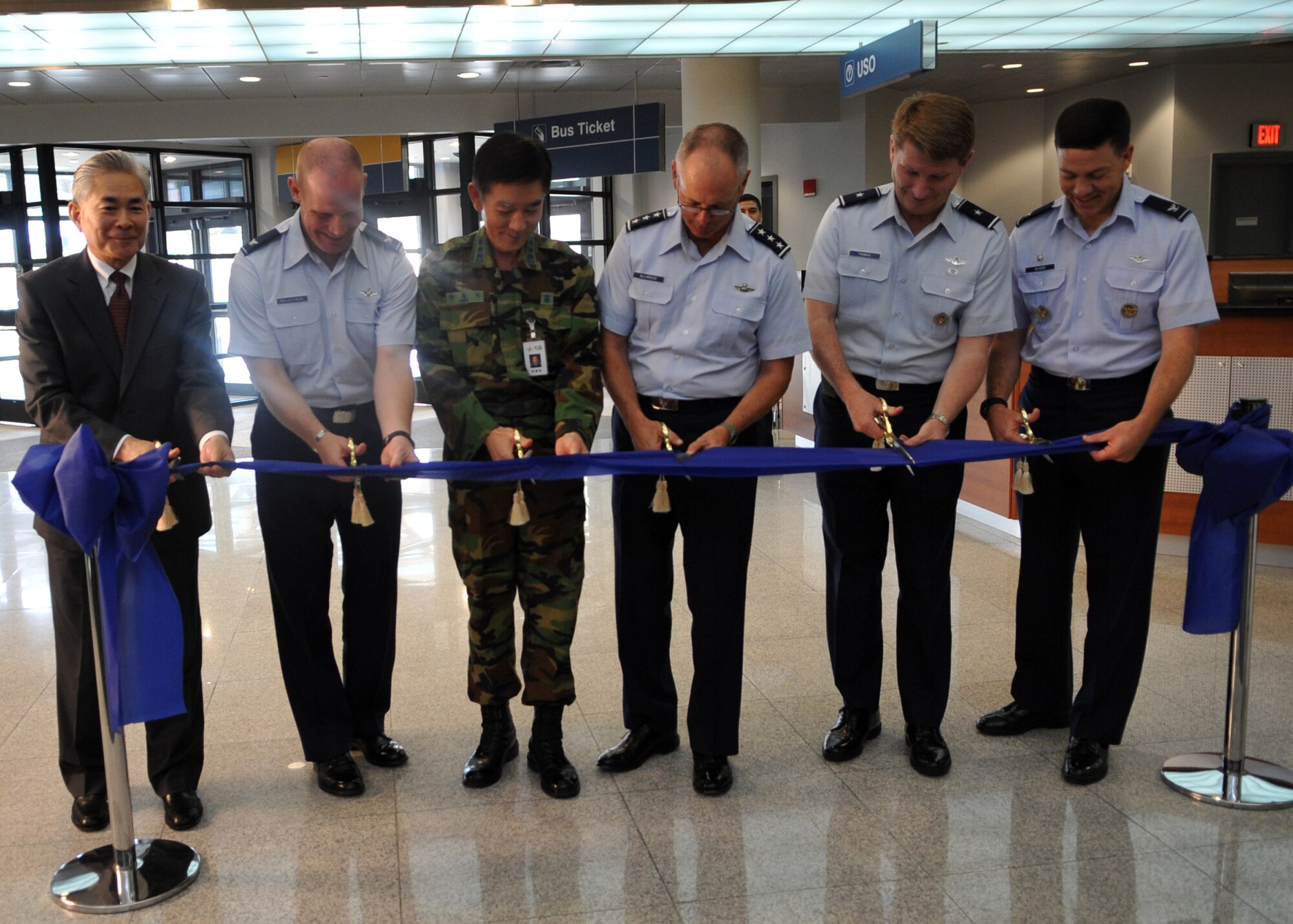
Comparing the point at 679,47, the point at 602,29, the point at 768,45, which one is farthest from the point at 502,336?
the point at 768,45

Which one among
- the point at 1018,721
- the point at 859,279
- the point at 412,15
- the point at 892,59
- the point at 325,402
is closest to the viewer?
the point at 325,402

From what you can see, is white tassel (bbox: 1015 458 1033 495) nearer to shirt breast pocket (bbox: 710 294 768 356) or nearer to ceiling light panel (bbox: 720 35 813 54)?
shirt breast pocket (bbox: 710 294 768 356)

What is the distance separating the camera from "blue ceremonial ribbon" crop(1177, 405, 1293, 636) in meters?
2.66

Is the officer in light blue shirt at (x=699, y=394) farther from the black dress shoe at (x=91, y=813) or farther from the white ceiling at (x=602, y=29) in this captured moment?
the white ceiling at (x=602, y=29)

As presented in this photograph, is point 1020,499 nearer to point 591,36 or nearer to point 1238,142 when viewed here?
point 591,36

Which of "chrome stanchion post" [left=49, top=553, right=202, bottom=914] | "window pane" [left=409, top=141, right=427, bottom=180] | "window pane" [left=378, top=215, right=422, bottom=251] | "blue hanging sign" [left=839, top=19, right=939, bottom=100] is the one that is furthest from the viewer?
"window pane" [left=378, top=215, right=422, bottom=251]

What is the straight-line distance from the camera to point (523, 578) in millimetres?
2766

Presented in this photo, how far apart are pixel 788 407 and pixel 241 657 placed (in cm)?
597

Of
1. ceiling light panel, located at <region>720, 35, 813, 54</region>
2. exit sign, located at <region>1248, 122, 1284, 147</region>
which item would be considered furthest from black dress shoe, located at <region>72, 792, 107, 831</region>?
exit sign, located at <region>1248, 122, 1284, 147</region>

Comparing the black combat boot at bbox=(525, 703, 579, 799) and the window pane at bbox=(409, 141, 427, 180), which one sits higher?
the window pane at bbox=(409, 141, 427, 180)

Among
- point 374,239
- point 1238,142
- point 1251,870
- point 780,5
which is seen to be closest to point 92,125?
point 780,5

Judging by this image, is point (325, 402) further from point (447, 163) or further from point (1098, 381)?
point (447, 163)

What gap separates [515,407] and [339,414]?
1.45 ft

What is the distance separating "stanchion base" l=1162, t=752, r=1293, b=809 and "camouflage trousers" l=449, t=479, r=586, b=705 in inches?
61.3
